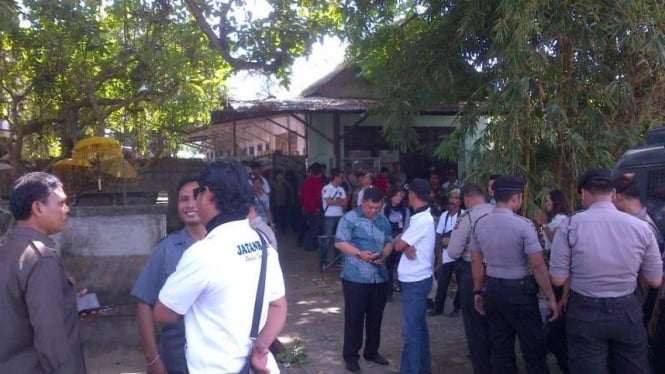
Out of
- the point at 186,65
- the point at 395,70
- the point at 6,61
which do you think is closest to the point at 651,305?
the point at 395,70

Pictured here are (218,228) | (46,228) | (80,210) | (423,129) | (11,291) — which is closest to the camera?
(218,228)

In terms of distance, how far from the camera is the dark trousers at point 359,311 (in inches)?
247

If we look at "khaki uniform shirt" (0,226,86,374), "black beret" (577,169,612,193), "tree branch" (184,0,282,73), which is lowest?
"khaki uniform shirt" (0,226,86,374)

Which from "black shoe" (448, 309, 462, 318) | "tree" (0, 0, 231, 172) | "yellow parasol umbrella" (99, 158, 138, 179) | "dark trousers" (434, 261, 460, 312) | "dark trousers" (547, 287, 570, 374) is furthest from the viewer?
"yellow parasol umbrella" (99, 158, 138, 179)

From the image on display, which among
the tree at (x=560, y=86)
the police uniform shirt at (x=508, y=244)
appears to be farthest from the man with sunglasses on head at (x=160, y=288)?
the tree at (x=560, y=86)

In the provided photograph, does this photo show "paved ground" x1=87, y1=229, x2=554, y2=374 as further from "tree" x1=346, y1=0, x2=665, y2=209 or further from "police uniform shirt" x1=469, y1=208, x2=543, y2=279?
"tree" x1=346, y1=0, x2=665, y2=209

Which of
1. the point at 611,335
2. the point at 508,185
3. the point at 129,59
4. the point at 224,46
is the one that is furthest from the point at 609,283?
the point at 129,59

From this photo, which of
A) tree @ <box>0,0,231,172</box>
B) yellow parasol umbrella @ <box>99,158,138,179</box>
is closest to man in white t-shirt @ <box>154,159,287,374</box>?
tree @ <box>0,0,231,172</box>

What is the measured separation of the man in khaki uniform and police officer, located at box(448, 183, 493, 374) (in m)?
3.40

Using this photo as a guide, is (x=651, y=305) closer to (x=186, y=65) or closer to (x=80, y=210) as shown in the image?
(x=80, y=210)

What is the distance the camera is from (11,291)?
304cm

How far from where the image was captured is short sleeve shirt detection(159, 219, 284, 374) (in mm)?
2555

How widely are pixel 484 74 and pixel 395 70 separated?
4.68 feet

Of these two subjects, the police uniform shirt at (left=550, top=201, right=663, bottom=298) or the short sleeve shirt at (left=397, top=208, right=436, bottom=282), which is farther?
the short sleeve shirt at (left=397, top=208, right=436, bottom=282)
